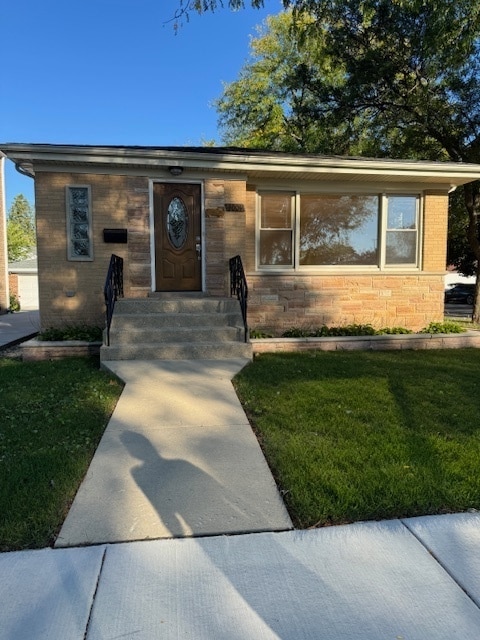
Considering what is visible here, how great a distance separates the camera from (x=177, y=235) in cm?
834

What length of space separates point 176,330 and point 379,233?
4752mm

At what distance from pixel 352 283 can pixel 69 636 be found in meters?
7.88

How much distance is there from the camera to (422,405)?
4660 millimetres

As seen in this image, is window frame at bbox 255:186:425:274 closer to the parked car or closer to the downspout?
the downspout

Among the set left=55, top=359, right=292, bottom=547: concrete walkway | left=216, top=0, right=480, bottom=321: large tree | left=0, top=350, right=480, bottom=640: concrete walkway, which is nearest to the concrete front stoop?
left=55, top=359, right=292, bottom=547: concrete walkway

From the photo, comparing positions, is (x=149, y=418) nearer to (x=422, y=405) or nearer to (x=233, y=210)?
(x=422, y=405)

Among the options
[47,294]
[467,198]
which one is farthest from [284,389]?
[467,198]

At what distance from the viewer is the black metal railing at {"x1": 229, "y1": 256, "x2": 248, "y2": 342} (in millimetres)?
7145

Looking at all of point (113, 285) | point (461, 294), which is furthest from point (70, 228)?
point (461, 294)

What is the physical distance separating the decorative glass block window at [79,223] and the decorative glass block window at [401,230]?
5.76 m

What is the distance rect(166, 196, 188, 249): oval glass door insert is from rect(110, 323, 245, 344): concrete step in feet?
6.65

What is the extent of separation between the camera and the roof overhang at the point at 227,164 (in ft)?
24.2

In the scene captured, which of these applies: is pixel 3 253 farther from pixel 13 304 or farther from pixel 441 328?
pixel 441 328

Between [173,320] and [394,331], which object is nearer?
[173,320]
